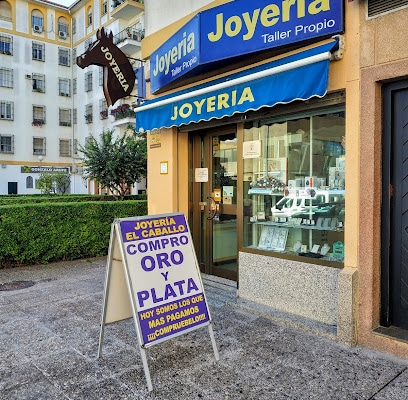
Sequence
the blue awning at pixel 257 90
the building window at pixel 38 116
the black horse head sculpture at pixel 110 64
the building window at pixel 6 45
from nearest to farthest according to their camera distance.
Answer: the blue awning at pixel 257 90, the black horse head sculpture at pixel 110 64, the building window at pixel 6 45, the building window at pixel 38 116

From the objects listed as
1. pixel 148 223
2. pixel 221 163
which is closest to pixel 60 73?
pixel 221 163

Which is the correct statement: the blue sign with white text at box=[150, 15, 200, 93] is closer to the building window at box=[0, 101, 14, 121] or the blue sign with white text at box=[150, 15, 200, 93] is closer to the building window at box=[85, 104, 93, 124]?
the building window at box=[85, 104, 93, 124]

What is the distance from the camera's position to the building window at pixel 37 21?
3262 centimetres

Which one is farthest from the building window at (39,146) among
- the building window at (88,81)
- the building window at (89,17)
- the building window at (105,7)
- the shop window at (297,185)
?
the shop window at (297,185)

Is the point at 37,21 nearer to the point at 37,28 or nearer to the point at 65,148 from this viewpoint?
the point at 37,28

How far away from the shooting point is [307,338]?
157 inches

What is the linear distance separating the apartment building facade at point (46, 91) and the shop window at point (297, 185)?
81.2 ft

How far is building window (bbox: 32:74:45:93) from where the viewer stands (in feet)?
106

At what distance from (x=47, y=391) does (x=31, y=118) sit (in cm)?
3263

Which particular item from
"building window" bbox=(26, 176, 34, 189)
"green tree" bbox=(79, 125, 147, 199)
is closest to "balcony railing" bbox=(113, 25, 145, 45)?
"building window" bbox=(26, 176, 34, 189)

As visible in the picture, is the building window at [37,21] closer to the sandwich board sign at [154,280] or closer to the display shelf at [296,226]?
the display shelf at [296,226]

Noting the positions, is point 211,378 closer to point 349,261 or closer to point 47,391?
point 47,391

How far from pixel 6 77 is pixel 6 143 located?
5.26 m

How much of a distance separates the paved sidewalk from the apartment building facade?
84.2 ft
